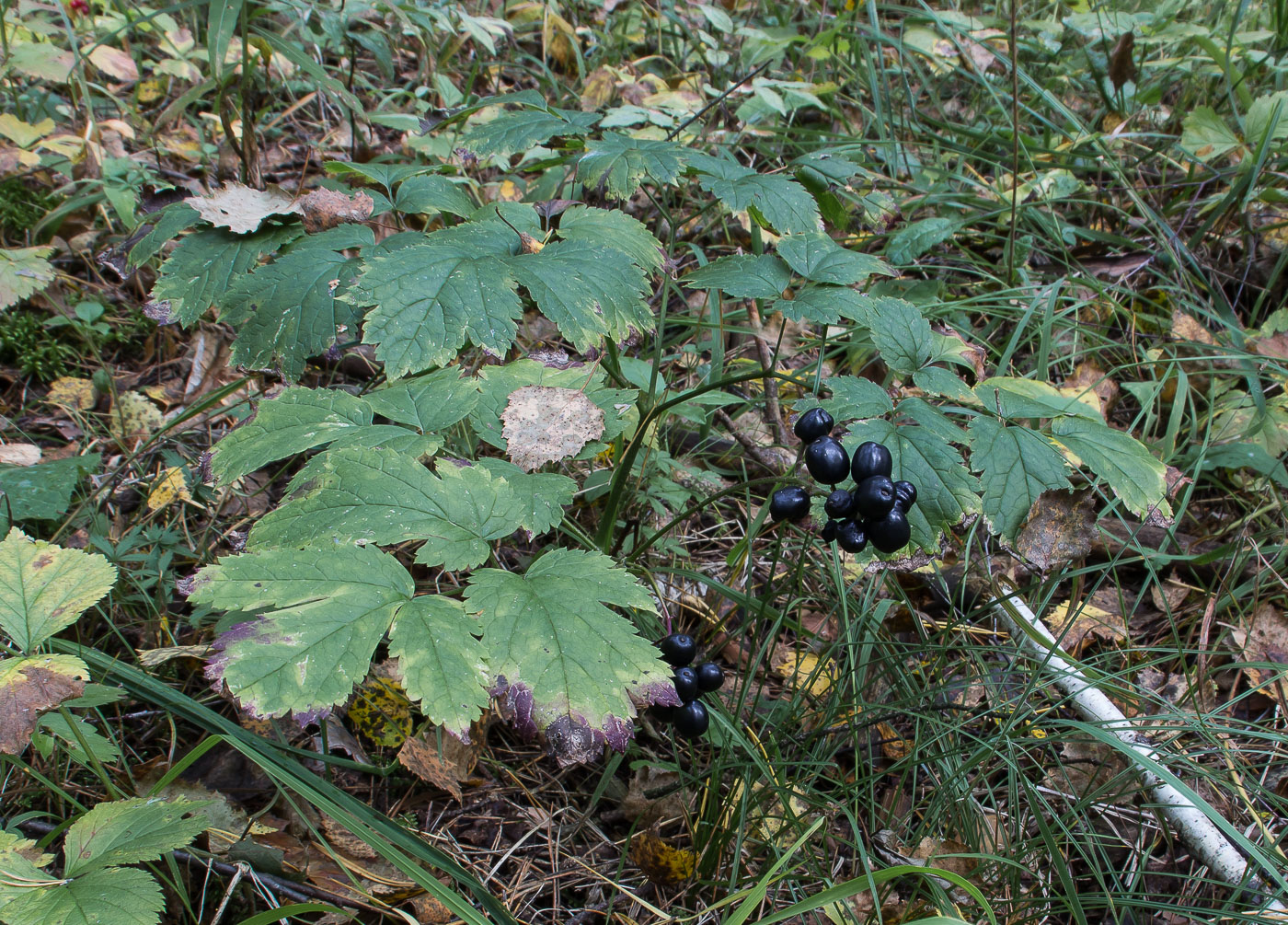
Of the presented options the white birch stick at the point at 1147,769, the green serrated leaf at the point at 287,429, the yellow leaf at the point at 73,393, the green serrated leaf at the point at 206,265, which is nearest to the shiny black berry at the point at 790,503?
the white birch stick at the point at 1147,769

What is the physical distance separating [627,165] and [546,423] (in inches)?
24.7

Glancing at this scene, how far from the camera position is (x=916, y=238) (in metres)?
2.91

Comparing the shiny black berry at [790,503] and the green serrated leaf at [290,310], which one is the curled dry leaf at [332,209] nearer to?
the green serrated leaf at [290,310]

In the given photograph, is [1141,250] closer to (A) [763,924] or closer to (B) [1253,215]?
(B) [1253,215]

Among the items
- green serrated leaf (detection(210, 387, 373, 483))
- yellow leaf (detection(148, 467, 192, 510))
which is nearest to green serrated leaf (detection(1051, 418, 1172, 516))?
green serrated leaf (detection(210, 387, 373, 483))

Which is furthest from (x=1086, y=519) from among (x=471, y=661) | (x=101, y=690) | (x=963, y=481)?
(x=101, y=690)

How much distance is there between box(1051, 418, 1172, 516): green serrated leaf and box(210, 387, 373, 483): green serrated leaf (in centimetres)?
143

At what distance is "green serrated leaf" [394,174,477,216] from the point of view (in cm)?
187

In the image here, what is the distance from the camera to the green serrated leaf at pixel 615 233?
1768 millimetres

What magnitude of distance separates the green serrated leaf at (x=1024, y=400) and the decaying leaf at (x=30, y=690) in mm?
1681

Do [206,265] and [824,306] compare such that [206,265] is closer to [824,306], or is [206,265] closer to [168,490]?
[168,490]

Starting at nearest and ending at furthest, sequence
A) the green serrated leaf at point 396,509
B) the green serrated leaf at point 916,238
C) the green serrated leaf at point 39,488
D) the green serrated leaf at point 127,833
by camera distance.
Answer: the green serrated leaf at point 127,833 < the green serrated leaf at point 396,509 < the green serrated leaf at point 39,488 < the green serrated leaf at point 916,238

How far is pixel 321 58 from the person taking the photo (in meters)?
3.96

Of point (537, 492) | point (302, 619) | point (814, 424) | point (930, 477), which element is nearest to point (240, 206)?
point (537, 492)
